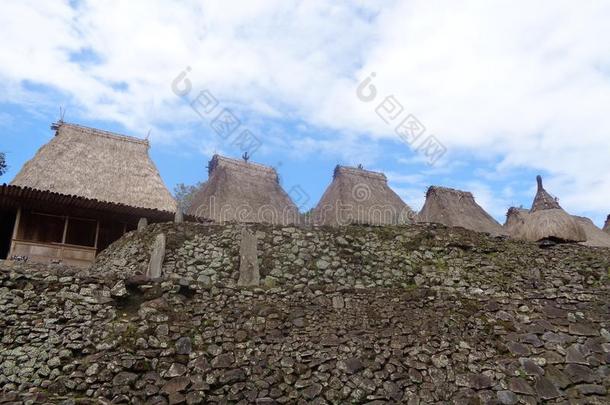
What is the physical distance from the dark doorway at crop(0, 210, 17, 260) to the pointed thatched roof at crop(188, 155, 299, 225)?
574 cm

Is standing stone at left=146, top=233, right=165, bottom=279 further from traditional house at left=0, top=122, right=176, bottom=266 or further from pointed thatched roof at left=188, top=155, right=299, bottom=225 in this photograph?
pointed thatched roof at left=188, top=155, right=299, bottom=225

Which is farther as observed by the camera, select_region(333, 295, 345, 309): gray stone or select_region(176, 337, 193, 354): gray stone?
select_region(333, 295, 345, 309): gray stone

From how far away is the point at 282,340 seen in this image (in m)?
7.80

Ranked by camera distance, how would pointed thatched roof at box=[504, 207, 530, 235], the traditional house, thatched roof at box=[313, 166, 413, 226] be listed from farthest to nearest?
pointed thatched roof at box=[504, 207, 530, 235], thatched roof at box=[313, 166, 413, 226], the traditional house

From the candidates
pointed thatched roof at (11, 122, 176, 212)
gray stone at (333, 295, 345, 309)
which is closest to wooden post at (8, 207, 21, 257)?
pointed thatched roof at (11, 122, 176, 212)

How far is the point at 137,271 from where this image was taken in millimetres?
10133

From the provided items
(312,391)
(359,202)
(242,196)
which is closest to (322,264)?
(312,391)

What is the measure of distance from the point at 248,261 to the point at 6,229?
8.88 metres

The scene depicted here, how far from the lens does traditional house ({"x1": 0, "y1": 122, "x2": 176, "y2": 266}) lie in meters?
13.0

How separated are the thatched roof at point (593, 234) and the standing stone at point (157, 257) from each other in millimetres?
17053

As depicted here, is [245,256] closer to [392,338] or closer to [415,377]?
[392,338]

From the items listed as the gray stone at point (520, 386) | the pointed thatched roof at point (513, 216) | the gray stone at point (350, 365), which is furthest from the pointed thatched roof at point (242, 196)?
the gray stone at point (520, 386)

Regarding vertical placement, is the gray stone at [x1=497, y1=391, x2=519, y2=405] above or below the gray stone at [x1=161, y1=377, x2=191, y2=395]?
below

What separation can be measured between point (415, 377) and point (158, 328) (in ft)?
13.4
